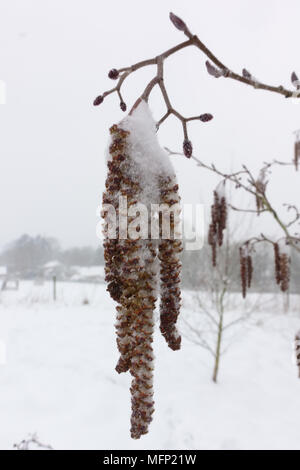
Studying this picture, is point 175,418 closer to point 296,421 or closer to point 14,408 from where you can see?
point 296,421

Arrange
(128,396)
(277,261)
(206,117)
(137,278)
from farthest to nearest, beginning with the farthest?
(128,396), (277,261), (206,117), (137,278)

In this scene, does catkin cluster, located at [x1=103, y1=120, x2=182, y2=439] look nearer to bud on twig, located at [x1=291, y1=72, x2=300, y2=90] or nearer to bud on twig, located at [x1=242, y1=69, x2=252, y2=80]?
bud on twig, located at [x1=242, y1=69, x2=252, y2=80]

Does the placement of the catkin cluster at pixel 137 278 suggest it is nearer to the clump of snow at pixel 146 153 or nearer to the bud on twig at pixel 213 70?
the clump of snow at pixel 146 153

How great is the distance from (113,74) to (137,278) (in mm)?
347

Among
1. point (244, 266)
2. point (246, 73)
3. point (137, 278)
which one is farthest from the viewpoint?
point (244, 266)

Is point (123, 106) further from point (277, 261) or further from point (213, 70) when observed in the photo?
point (277, 261)

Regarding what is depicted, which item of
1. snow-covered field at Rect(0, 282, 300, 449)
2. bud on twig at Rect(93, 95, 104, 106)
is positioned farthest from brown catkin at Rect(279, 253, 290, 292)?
snow-covered field at Rect(0, 282, 300, 449)

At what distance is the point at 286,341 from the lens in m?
11.1

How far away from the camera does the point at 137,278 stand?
54 centimetres

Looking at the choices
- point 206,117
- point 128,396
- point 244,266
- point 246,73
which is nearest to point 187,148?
point 206,117

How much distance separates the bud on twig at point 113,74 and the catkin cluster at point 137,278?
13 cm

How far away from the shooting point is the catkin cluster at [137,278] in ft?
1.74

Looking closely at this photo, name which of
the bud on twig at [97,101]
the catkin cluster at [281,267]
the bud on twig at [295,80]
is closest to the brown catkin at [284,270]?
the catkin cluster at [281,267]
